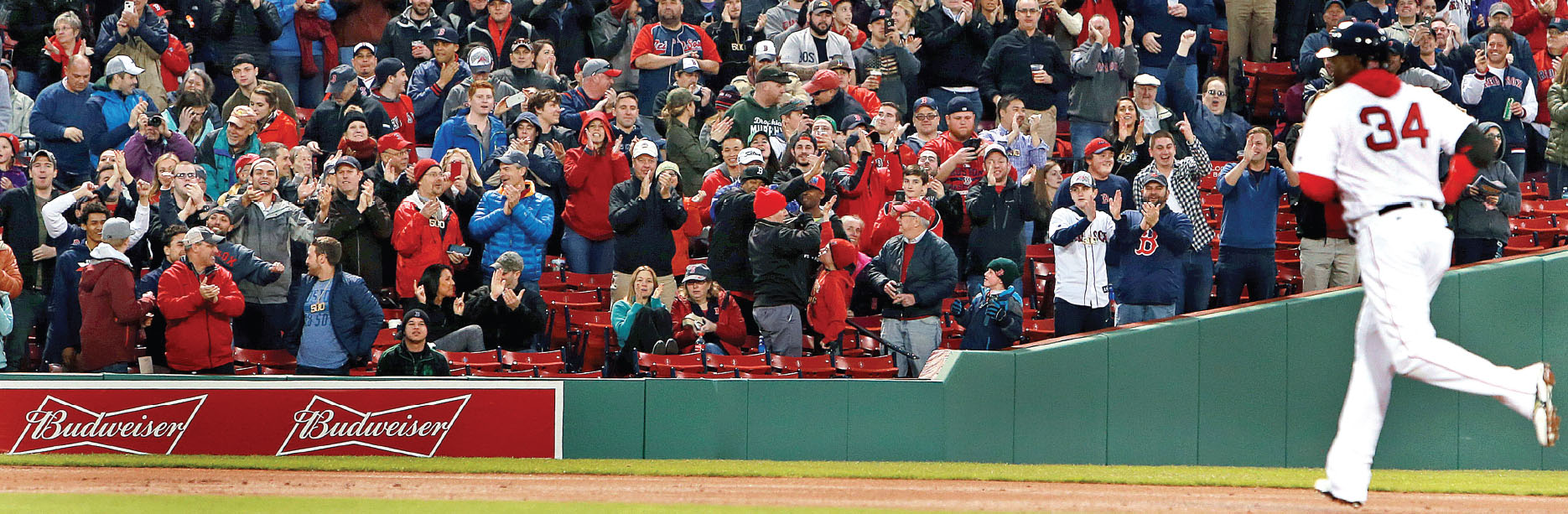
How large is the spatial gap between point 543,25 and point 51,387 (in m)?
6.33

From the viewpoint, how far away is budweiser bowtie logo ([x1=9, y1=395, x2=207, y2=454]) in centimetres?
941

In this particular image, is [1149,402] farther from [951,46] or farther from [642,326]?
[951,46]

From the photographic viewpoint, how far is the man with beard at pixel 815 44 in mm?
13719

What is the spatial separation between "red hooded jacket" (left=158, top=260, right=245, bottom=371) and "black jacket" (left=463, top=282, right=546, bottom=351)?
147 centimetres

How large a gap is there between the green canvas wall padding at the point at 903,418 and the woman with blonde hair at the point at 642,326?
4.52ft

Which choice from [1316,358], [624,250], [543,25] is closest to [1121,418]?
[1316,358]

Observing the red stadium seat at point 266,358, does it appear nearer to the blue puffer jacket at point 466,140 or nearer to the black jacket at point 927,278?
→ the blue puffer jacket at point 466,140

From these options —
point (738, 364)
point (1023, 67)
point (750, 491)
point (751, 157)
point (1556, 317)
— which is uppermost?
point (1023, 67)

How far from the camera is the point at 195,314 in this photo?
9.77 m

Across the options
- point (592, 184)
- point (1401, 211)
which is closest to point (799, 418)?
point (592, 184)

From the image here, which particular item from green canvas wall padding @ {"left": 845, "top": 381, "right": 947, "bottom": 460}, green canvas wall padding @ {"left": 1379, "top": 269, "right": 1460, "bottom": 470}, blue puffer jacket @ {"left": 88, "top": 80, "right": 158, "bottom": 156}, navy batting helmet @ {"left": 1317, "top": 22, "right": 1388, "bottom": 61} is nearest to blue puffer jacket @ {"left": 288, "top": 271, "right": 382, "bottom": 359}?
green canvas wall padding @ {"left": 845, "top": 381, "right": 947, "bottom": 460}

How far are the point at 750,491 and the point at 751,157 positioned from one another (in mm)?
3347

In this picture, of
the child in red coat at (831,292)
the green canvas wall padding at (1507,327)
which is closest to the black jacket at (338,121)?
the child in red coat at (831,292)

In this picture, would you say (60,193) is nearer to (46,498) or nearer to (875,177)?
(46,498)
